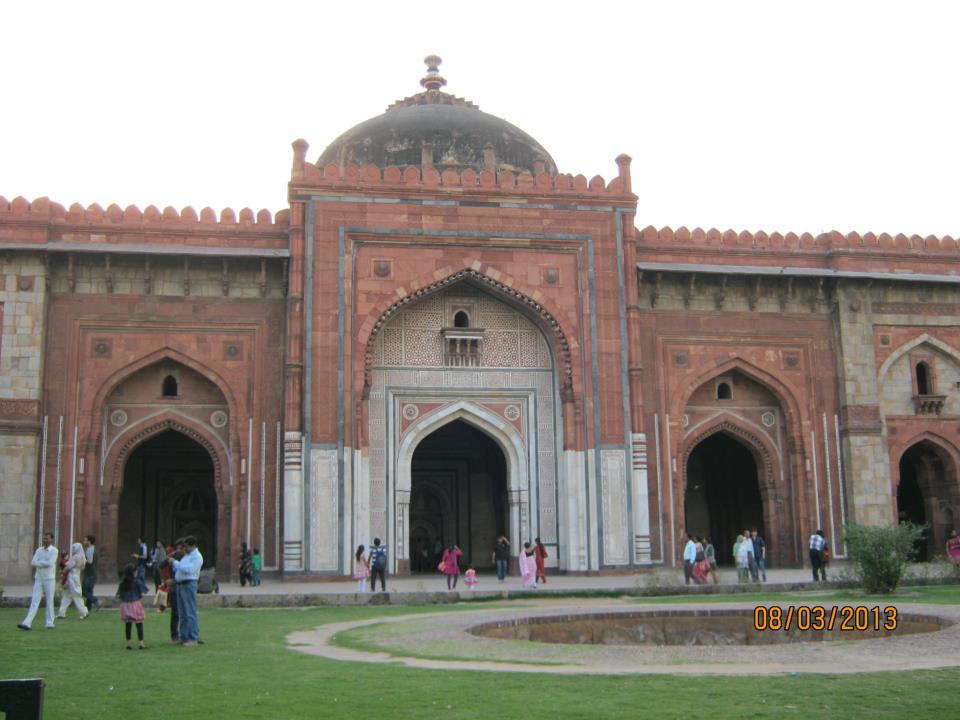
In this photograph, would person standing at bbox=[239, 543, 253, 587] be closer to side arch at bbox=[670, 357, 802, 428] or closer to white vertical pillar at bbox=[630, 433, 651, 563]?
white vertical pillar at bbox=[630, 433, 651, 563]

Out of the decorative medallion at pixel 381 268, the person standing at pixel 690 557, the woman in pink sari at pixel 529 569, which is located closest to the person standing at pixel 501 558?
the woman in pink sari at pixel 529 569

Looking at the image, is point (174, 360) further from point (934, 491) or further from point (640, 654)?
point (934, 491)

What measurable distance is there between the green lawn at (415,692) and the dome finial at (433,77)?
17.0 meters

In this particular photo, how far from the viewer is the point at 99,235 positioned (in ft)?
53.5

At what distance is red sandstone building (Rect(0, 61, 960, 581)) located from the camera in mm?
15797

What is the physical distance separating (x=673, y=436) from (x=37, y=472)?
9.49 meters

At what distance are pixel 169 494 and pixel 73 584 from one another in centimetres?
905

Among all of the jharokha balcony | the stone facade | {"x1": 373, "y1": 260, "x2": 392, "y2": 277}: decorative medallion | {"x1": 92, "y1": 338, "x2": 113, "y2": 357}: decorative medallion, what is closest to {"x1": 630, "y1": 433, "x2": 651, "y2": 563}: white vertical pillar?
{"x1": 373, "y1": 260, "x2": 392, "y2": 277}: decorative medallion

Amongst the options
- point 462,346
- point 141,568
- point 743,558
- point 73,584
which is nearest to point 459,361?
point 462,346

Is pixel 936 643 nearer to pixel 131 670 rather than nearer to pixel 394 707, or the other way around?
pixel 394 707

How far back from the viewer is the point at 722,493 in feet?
67.1

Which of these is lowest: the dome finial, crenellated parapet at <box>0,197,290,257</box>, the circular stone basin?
the circular stone basin

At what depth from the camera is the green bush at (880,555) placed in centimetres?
1172
